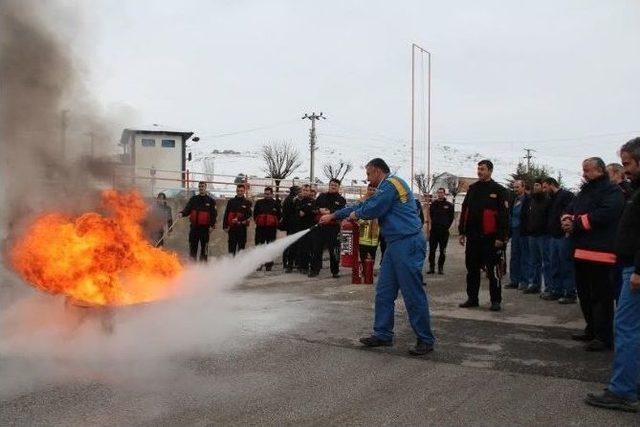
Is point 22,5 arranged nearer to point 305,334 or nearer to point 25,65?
point 25,65

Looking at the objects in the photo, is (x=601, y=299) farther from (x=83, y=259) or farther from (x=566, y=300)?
(x=83, y=259)

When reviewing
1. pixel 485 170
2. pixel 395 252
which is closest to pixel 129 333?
pixel 395 252

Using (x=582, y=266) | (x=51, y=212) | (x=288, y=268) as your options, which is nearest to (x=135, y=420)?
(x=51, y=212)

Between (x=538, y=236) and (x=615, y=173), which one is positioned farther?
(x=538, y=236)

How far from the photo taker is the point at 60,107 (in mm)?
7430

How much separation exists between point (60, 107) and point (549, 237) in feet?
24.3

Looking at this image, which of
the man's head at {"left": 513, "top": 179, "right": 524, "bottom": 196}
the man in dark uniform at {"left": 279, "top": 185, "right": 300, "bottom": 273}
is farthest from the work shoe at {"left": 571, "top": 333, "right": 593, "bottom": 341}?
the man in dark uniform at {"left": 279, "top": 185, "right": 300, "bottom": 273}

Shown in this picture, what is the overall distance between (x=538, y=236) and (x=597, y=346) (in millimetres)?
4068

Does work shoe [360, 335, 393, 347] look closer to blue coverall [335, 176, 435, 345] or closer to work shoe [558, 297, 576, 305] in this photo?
blue coverall [335, 176, 435, 345]

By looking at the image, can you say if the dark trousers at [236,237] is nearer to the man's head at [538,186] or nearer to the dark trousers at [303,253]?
the dark trousers at [303,253]

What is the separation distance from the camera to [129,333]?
620 cm

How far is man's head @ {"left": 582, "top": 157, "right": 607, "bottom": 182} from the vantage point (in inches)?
241

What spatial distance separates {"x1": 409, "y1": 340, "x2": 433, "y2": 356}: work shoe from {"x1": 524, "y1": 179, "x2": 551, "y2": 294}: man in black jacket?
439 centimetres

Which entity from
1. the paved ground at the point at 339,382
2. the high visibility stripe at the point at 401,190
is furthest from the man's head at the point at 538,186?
the high visibility stripe at the point at 401,190
